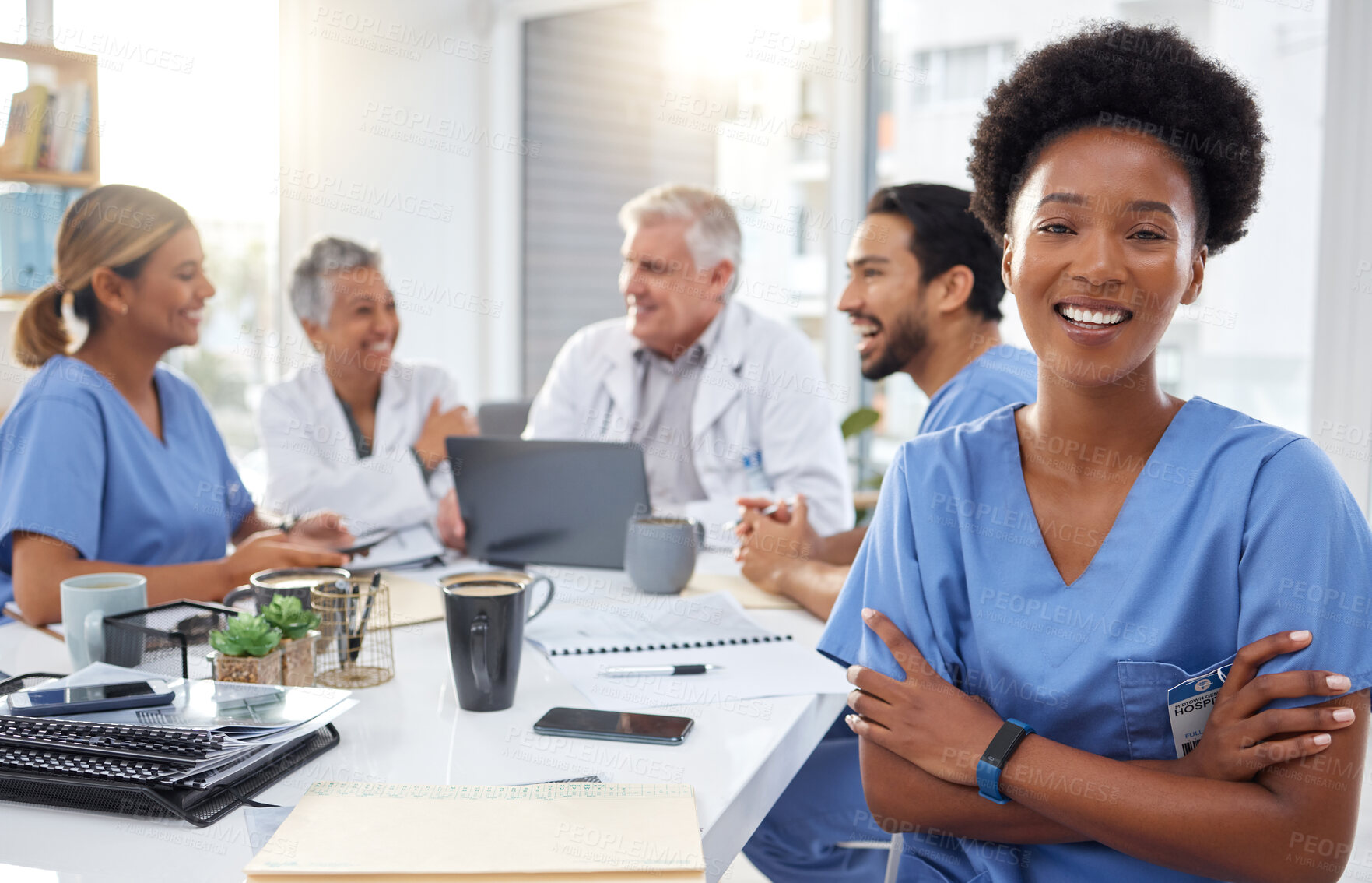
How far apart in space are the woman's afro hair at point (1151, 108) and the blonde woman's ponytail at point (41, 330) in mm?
1607

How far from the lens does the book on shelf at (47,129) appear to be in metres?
2.76

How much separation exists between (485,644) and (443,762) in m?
0.15

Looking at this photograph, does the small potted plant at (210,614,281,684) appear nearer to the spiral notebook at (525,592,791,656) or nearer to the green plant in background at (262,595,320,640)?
the green plant in background at (262,595,320,640)

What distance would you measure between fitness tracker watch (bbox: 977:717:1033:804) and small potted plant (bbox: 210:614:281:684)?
75 cm

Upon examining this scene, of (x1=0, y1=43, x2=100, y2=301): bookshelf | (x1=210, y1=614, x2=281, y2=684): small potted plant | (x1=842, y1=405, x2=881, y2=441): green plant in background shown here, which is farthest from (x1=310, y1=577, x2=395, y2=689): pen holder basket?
(x1=842, y1=405, x2=881, y2=441): green plant in background

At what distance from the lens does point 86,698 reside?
986 mm

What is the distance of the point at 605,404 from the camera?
2.63 m

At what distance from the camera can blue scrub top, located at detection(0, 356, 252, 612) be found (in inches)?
60.6

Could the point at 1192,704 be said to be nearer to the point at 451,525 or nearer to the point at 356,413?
the point at 451,525

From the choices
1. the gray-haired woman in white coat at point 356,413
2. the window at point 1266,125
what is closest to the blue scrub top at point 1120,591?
the gray-haired woman in white coat at point 356,413

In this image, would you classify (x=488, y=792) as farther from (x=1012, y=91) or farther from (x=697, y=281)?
(x=697, y=281)

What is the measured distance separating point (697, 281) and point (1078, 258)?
160cm

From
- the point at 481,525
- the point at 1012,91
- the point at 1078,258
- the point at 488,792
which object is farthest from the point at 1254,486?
the point at 481,525

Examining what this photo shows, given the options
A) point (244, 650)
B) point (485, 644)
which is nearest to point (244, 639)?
point (244, 650)
